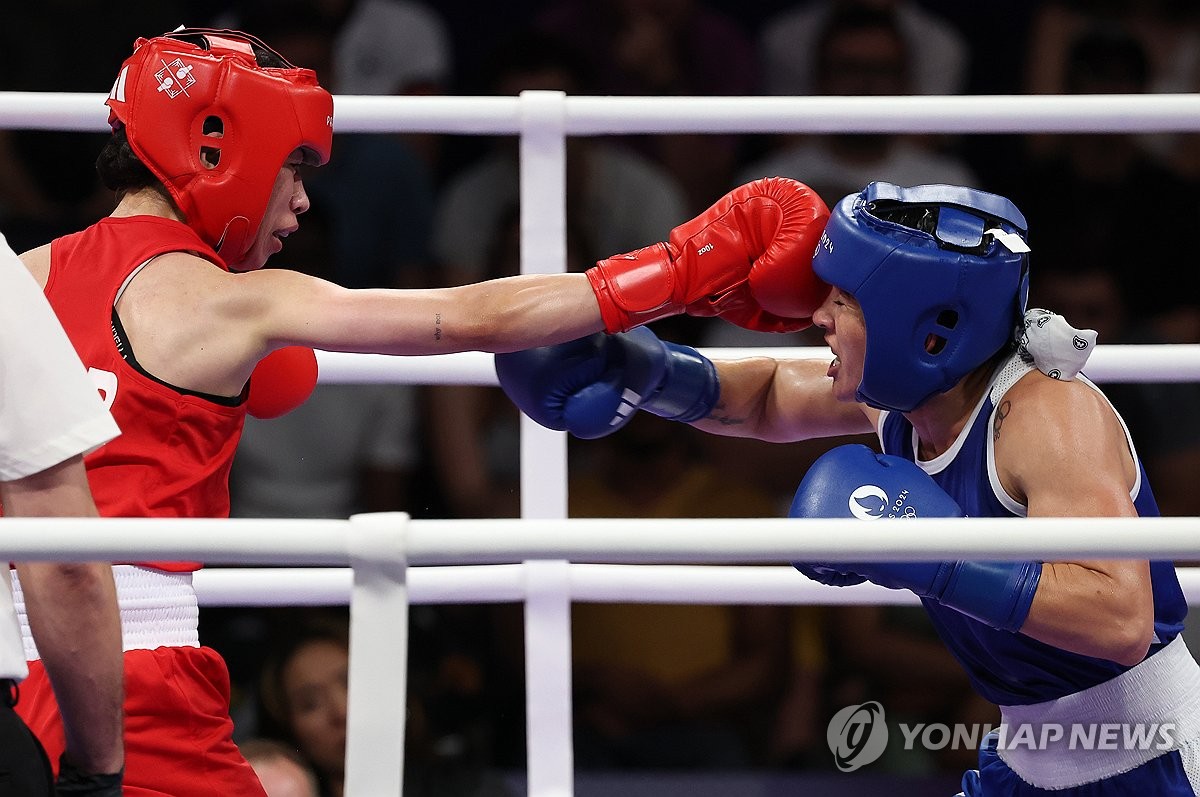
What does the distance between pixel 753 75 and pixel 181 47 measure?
2354mm

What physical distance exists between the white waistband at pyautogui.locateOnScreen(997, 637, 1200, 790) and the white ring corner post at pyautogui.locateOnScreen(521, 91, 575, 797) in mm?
698

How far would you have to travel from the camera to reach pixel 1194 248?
3.76 meters

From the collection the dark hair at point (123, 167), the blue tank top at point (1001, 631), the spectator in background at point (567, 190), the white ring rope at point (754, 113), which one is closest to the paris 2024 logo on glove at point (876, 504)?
the blue tank top at point (1001, 631)

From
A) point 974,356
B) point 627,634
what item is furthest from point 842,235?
point 627,634

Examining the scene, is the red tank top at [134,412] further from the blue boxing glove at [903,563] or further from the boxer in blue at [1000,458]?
the blue boxing glove at [903,563]

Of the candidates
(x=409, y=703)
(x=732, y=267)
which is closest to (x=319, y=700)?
(x=409, y=703)

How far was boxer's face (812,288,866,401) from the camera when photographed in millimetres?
1988

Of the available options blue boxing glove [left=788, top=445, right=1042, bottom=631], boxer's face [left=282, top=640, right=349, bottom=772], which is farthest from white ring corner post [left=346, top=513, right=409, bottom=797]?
boxer's face [left=282, top=640, right=349, bottom=772]

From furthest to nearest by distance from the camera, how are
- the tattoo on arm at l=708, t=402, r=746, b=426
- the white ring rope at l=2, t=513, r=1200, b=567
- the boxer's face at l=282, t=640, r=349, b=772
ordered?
the boxer's face at l=282, t=640, r=349, b=772 → the tattoo on arm at l=708, t=402, r=746, b=426 → the white ring rope at l=2, t=513, r=1200, b=567

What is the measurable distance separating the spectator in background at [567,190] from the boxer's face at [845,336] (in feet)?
5.01

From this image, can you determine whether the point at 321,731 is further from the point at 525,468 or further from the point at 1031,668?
the point at 1031,668

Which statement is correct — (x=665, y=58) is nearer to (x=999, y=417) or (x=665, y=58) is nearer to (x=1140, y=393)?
(x=1140, y=393)

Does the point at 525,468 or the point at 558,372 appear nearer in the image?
the point at 558,372
